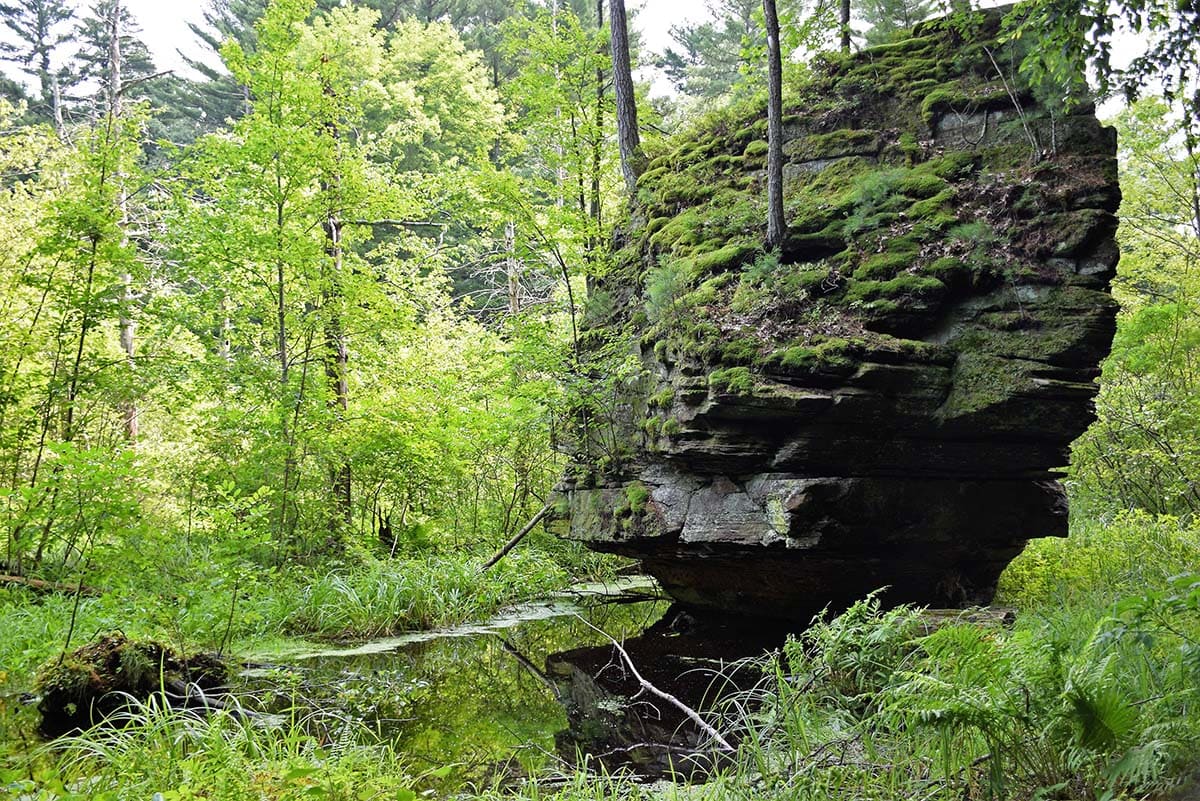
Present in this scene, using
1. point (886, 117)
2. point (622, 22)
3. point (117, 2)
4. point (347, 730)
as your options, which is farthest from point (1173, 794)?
point (117, 2)

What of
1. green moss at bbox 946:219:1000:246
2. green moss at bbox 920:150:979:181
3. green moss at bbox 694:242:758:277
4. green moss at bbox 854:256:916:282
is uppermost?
green moss at bbox 920:150:979:181

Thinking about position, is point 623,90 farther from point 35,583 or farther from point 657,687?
point 35,583

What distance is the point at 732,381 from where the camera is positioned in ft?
19.2

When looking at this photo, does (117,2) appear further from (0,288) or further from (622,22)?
(622,22)

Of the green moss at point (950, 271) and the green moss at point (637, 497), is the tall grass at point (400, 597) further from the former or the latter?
the green moss at point (950, 271)

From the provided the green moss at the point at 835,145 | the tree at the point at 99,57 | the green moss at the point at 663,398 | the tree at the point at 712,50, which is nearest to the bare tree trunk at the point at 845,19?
the green moss at the point at 835,145

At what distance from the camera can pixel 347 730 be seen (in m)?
4.29

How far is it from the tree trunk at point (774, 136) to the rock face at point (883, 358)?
0.73 feet

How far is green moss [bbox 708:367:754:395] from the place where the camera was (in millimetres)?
5773

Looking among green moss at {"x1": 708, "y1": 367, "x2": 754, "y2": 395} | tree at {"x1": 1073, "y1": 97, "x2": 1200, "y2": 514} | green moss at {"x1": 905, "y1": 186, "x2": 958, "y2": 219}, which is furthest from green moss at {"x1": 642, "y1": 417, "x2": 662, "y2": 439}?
tree at {"x1": 1073, "y1": 97, "x2": 1200, "y2": 514}

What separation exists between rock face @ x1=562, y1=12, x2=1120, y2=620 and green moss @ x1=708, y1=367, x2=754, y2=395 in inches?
0.9

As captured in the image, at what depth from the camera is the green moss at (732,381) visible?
5.77 m

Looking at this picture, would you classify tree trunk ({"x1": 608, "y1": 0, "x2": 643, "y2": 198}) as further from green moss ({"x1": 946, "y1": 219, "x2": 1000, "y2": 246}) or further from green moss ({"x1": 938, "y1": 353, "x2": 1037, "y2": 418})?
green moss ({"x1": 938, "y1": 353, "x2": 1037, "y2": 418})

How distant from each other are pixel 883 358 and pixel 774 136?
2574 millimetres
